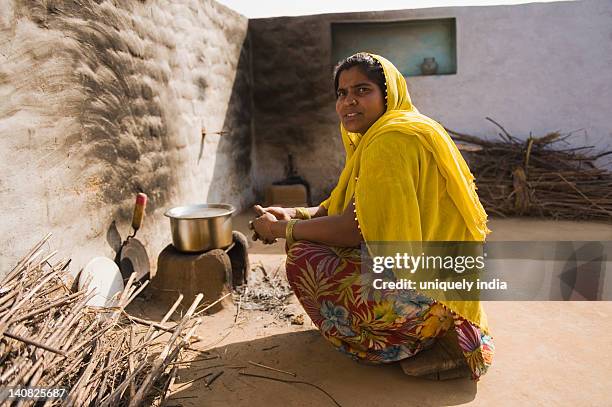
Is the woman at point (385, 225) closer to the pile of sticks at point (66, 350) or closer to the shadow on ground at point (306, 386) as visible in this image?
the shadow on ground at point (306, 386)

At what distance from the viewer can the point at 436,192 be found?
1.88 metres

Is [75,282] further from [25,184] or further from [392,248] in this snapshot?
[392,248]

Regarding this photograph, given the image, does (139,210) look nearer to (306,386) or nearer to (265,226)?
(265,226)

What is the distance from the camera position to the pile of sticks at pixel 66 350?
1567 mm

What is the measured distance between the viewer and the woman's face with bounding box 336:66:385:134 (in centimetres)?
205

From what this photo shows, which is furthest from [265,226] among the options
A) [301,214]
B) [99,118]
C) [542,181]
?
[542,181]

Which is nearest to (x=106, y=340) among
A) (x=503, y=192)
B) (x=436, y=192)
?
(x=436, y=192)

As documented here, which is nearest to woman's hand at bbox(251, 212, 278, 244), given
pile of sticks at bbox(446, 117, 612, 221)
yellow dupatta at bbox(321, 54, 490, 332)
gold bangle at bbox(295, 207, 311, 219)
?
gold bangle at bbox(295, 207, 311, 219)

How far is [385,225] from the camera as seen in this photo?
1.83 m

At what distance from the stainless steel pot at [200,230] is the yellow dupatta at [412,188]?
134cm

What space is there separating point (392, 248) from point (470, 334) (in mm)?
556

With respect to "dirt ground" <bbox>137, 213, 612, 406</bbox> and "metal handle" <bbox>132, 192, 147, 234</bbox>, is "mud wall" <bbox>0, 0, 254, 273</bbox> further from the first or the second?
"dirt ground" <bbox>137, 213, 612, 406</bbox>

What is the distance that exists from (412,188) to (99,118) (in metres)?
2.13

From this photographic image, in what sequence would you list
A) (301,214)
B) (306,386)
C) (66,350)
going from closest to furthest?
(66,350) < (306,386) < (301,214)
